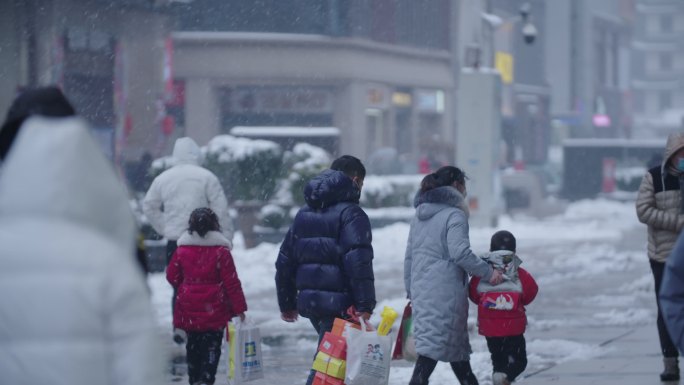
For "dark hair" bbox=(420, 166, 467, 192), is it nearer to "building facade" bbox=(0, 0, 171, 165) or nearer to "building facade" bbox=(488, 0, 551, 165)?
"building facade" bbox=(0, 0, 171, 165)

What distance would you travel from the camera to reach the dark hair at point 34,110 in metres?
3.45

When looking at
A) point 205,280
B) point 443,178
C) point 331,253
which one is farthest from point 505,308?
point 205,280

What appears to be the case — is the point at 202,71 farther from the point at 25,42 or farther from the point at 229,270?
the point at 229,270

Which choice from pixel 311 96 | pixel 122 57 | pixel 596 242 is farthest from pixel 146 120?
pixel 596 242

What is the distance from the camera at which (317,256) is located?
7.48 meters

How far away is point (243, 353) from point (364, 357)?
1291mm

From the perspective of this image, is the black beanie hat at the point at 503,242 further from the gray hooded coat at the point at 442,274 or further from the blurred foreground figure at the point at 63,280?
the blurred foreground figure at the point at 63,280

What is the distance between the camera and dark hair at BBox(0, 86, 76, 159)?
11.3 ft

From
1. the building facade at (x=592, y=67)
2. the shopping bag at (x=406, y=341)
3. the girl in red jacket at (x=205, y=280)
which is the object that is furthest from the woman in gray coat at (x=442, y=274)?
the building facade at (x=592, y=67)

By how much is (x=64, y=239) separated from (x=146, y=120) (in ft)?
114

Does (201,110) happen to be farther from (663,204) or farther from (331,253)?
(331,253)

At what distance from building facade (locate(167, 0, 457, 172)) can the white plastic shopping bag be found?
3729 centimetres

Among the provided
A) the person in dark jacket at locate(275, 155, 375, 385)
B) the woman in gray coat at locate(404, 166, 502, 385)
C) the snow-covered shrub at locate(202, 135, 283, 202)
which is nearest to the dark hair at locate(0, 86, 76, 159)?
the person in dark jacket at locate(275, 155, 375, 385)

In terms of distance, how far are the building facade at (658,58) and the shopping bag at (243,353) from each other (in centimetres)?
13319
